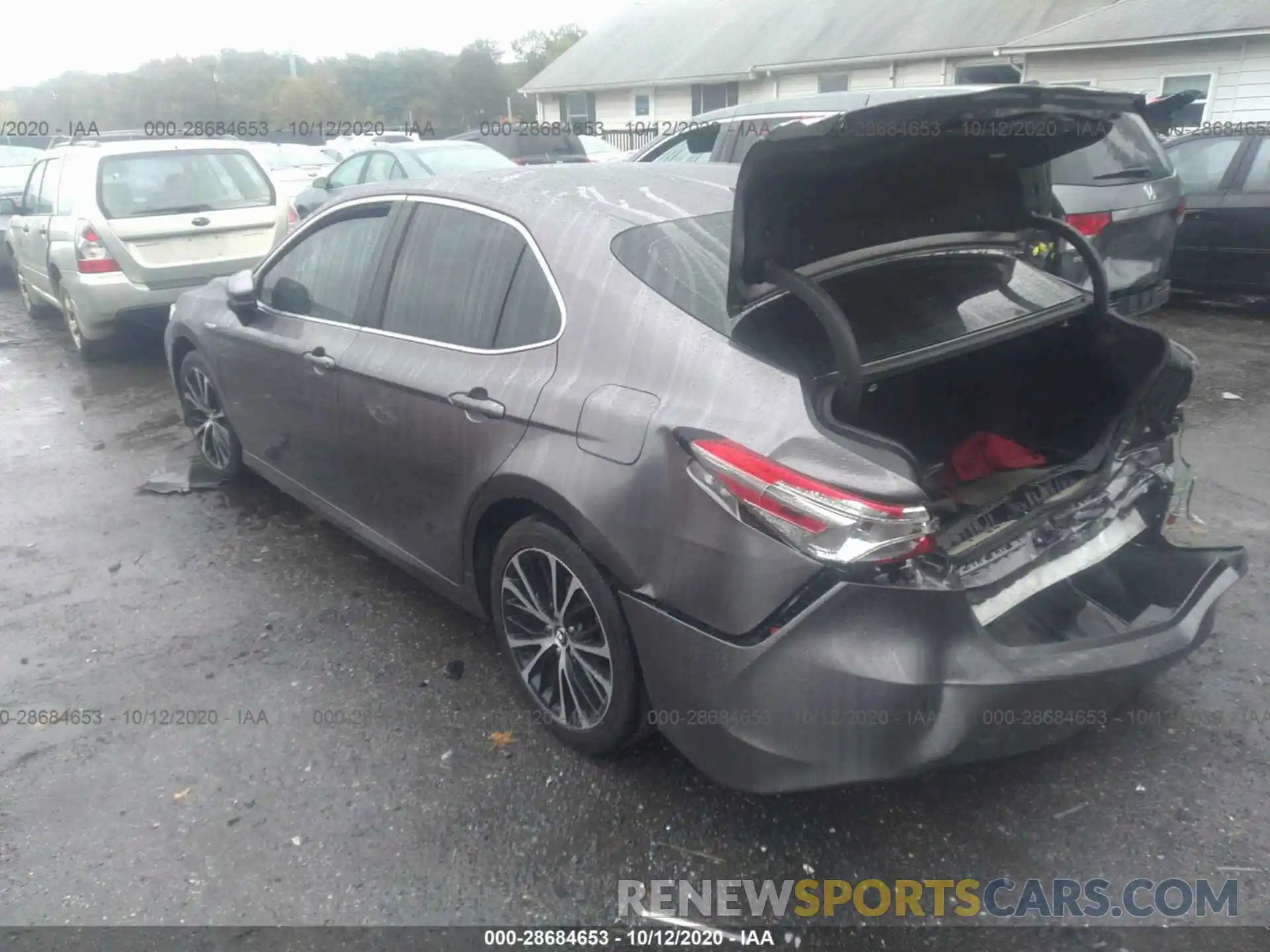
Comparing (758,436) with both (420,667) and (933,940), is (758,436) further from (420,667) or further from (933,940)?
(420,667)

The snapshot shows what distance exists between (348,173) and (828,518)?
12.0m

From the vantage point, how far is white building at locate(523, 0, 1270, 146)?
51.3 feet

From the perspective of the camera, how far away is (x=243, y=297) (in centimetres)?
432

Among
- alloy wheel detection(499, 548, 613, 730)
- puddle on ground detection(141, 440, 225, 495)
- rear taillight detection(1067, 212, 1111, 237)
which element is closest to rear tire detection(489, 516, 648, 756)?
alloy wheel detection(499, 548, 613, 730)

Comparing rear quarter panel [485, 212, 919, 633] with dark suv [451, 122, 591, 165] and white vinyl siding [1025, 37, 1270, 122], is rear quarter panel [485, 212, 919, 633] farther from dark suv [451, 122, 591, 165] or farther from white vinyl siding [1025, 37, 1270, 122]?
white vinyl siding [1025, 37, 1270, 122]

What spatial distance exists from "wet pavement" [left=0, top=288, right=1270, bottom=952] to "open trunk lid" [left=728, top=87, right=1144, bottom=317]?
1505 mm

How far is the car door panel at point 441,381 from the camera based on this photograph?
2.98 metres

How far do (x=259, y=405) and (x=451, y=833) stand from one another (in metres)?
2.49

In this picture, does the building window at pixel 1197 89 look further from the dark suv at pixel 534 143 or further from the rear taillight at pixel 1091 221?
the rear taillight at pixel 1091 221

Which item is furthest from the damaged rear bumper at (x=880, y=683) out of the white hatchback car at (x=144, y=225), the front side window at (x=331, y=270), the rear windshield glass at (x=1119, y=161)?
the white hatchback car at (x=144, y=225)

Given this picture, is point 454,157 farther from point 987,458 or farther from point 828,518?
point 828,518

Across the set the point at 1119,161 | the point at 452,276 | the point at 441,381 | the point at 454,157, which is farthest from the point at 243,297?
the point at 454,157

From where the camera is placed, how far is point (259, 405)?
4.46 metres

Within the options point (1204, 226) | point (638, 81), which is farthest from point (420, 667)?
point (638, 81)
